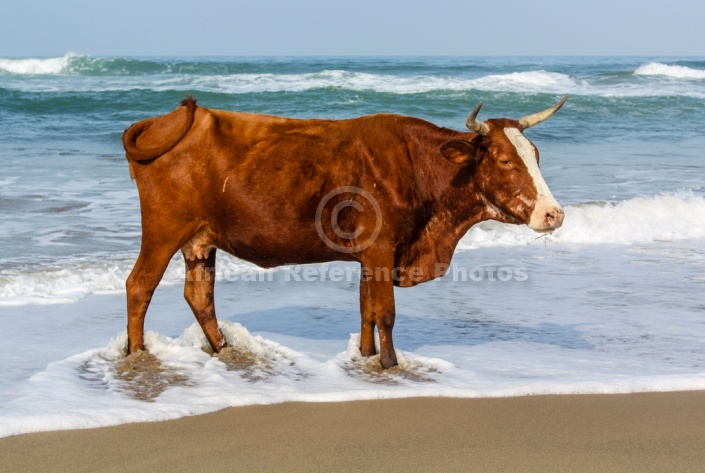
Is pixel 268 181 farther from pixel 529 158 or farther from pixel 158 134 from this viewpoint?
pixel 529 158

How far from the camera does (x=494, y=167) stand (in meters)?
5.96

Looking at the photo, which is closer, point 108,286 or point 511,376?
point 511,376

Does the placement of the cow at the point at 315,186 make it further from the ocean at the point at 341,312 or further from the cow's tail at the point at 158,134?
the ocean at the point at 341,312

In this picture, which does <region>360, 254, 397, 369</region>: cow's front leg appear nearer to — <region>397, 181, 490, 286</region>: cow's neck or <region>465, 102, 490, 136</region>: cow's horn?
<region>397, 181, 490, 286</region>: cow's neck

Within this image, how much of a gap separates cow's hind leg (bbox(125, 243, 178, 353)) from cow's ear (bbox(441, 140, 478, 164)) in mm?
1749

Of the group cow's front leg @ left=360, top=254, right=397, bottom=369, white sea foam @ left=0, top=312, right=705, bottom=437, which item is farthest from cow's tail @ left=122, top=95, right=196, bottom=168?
cow's front leg @ left=360, top=254, right=397, bottom=369

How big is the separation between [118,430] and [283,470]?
95cm

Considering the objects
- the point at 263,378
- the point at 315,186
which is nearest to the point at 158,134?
the point at 315,186

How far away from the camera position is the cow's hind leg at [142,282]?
5.96m

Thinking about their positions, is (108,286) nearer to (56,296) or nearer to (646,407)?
(56,296)

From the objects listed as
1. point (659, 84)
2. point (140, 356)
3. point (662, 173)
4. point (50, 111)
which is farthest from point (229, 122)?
point (659, 84)

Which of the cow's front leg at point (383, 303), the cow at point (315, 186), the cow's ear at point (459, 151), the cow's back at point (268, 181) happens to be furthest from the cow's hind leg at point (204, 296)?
the cow's ear at point (459, 151)

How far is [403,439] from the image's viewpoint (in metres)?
4.70

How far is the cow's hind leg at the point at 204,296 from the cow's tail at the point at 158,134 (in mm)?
811
